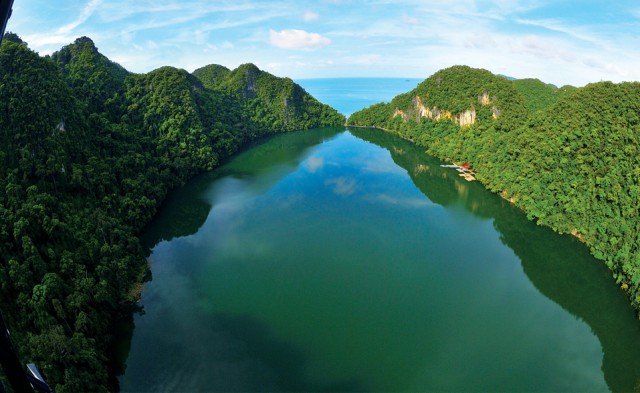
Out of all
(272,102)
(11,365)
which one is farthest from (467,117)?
(11,365)

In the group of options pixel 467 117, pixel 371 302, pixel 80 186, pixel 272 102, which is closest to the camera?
pixel 371 302

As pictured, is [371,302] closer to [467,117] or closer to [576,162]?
[576,162]

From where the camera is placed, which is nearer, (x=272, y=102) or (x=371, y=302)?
(x=371, y=302)

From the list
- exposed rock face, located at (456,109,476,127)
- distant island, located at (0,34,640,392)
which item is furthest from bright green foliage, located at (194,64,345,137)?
exposed rock face, located at (456,109,476,127)

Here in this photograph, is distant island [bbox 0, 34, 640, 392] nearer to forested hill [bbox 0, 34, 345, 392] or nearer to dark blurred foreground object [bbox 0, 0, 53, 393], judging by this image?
forested hill [bbox 0, 34, 345, 392]

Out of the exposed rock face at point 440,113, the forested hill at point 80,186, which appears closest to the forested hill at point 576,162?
the exposed rock face at point 440,113

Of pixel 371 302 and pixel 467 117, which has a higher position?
pixel 467 117

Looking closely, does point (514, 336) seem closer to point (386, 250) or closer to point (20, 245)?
point (386, 250)
